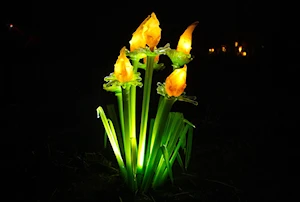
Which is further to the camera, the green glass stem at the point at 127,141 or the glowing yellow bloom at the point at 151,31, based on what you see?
the green glass stem at the point at 127,141

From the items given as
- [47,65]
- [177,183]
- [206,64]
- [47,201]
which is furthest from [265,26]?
[47,201]

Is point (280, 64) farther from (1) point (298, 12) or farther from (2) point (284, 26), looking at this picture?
(1) point (298, 12)

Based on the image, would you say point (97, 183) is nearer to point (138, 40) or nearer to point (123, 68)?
point (123, 68)

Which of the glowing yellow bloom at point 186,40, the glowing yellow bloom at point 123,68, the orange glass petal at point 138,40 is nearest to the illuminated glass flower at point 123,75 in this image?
the glowing yellow bloom at point 123,68

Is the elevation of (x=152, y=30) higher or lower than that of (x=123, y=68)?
higher

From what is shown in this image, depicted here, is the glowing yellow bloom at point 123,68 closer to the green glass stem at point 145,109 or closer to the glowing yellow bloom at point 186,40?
the green glass stem at point 145,109

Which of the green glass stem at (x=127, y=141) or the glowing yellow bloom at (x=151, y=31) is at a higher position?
the glowing yellow bloom at (x=151, y=31)

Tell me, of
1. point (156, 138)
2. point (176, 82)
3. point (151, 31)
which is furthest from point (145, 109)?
point (151, 31)
